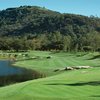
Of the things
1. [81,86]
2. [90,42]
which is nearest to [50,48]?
[90,42]

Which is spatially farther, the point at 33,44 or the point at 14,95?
the point at 33,44

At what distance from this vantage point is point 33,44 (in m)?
177

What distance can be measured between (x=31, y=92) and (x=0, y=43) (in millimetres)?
163913

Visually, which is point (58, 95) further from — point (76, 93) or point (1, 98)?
point (1, 98)

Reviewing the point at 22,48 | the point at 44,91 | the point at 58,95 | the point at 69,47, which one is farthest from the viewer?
the point at 22,48

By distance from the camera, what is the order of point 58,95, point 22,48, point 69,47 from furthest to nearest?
point 22,48 < point 69,47 < point 58,95

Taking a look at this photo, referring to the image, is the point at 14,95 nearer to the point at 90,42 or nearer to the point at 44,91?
the point at 44,91

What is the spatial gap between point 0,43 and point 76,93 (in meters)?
165

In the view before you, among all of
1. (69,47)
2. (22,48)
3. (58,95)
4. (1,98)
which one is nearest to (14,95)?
(1,98)

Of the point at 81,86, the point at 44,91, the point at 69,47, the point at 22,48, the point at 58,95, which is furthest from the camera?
the point at 22,48

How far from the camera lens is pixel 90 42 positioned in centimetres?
17238

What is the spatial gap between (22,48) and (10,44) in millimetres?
7584

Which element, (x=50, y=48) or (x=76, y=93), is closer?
(x=76, y=93)

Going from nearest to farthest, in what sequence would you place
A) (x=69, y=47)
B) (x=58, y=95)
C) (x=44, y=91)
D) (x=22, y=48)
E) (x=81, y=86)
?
(x=58, y=95) → (x=44, y=91) → (x=81, y=86) → (x=69, y=47) → (x=22, y=48)
